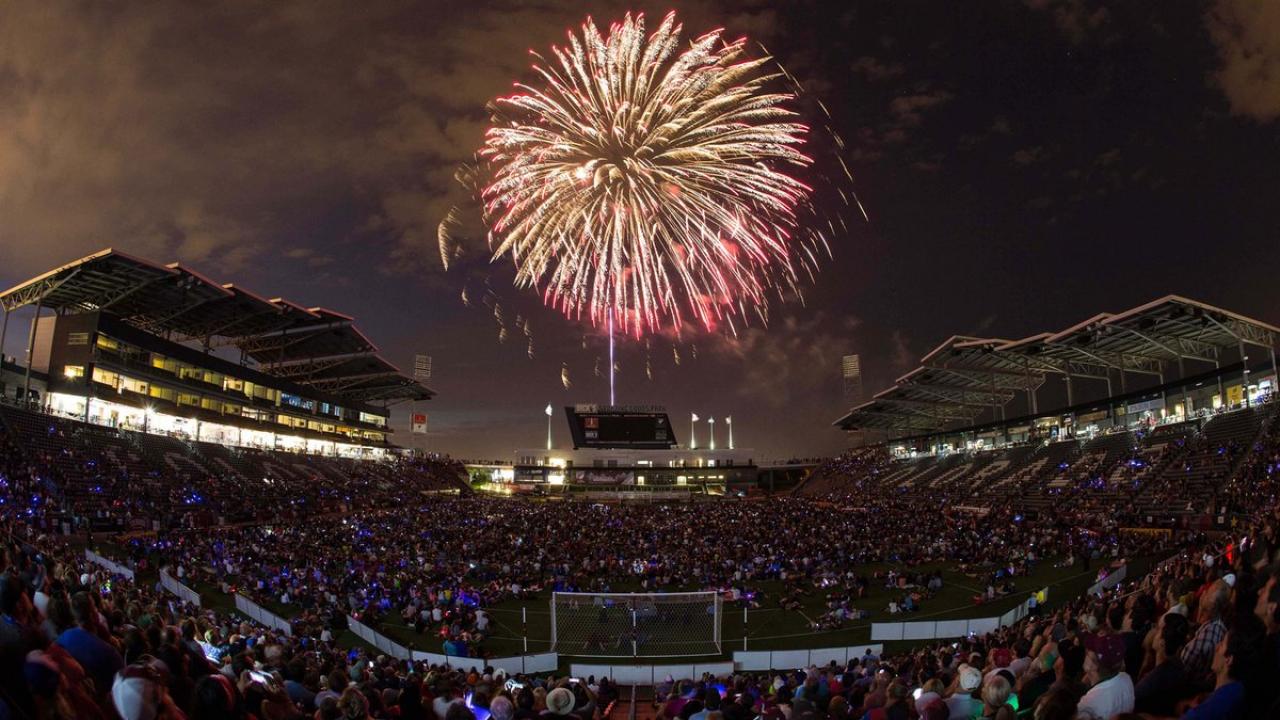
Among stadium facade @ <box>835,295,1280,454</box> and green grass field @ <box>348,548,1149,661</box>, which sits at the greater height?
stadium facade @ <box>835,295,1280,454</box>

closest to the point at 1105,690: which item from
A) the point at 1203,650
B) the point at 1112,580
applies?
the point at 1203,650

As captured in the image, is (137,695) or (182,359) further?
(182,359)

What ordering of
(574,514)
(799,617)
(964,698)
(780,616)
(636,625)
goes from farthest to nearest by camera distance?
(574,514)
(780,616)
(799,617)
(636,625)
(964,698)

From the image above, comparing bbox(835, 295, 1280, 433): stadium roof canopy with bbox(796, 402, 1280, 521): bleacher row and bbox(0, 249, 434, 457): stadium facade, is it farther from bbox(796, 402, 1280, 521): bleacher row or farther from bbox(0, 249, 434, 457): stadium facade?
bbox(0, 249, 434, 457): stadium facade

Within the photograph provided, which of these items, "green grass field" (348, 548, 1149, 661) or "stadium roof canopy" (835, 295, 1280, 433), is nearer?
"green grass field" (348, 548, 1149, 661)

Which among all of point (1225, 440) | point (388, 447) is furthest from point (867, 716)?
point (388, 447)

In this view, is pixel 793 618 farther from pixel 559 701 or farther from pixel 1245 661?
pixel 1245 661

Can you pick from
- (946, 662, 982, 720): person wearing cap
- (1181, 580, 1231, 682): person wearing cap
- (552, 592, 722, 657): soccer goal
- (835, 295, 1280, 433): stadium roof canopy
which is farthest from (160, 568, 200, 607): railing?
(835, 295, 1280, 433): stadium roof canopy
